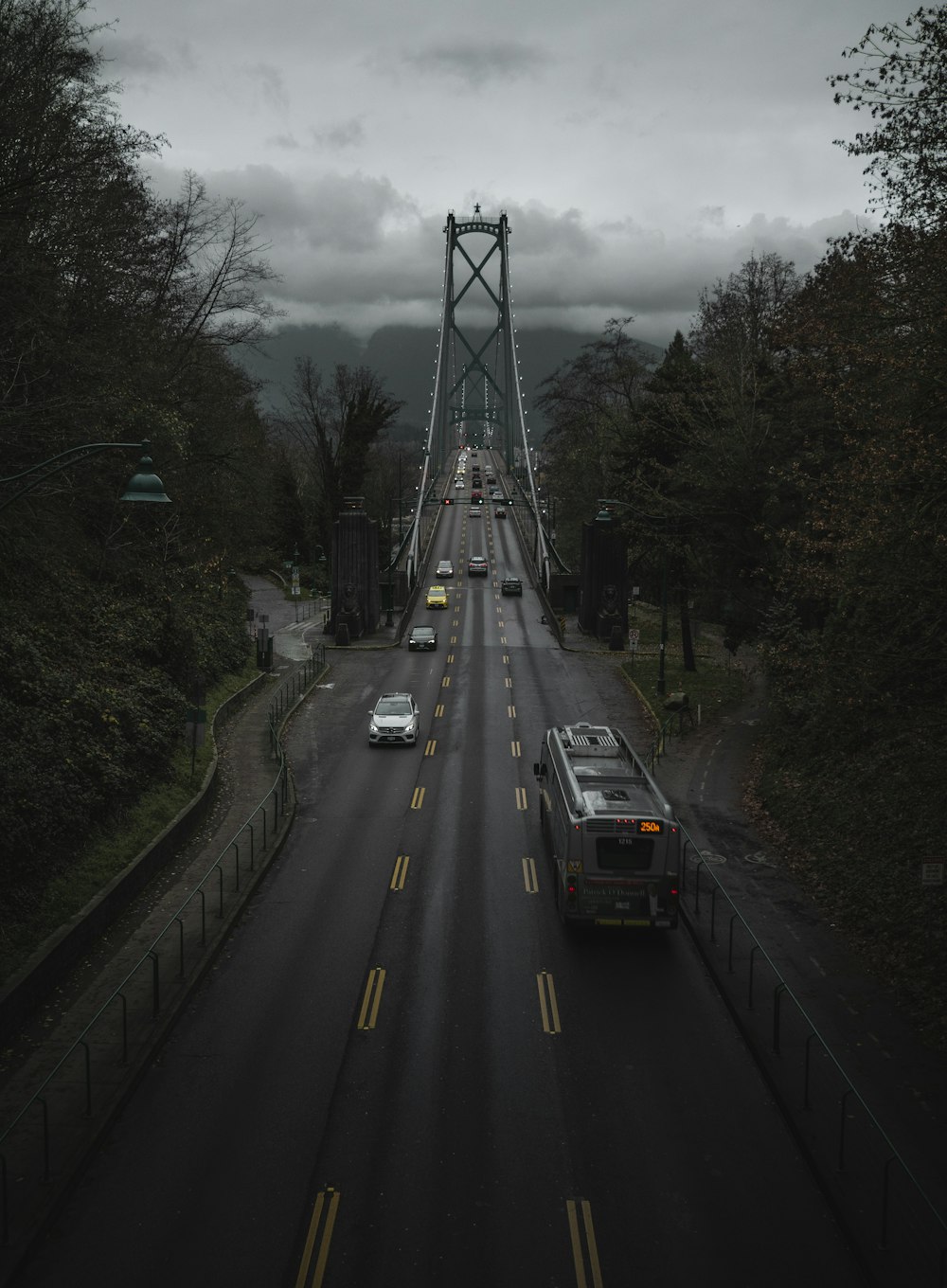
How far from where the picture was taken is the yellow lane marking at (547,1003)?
1449 cm

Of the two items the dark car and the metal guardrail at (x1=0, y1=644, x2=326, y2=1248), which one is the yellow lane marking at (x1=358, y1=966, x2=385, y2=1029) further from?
the dark car

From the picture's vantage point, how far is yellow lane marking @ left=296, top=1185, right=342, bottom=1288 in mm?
9271

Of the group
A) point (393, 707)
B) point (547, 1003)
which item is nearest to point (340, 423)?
point (393, 707)

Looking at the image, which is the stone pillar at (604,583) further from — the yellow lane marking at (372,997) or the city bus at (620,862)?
the yellow lane marking at (372,997)

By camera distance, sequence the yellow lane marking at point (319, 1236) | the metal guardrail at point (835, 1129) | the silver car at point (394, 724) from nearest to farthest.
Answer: the yellow lane marking at point (319, 1236), the metal guardrail at point (835, 1129), the silver car at point (394, 724)

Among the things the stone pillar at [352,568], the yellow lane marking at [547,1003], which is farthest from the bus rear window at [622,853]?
the stone pillar at [352,568]

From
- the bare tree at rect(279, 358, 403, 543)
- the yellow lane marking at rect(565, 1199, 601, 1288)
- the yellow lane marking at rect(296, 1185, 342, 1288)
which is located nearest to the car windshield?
the yellow lane marking at rect(296, 1185, 342, 1288)

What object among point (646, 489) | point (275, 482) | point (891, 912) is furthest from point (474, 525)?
point (891, 912)

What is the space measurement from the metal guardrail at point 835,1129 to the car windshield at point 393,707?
55.3 feet

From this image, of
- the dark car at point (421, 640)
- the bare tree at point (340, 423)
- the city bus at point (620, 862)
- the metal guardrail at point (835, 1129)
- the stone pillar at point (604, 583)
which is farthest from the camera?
the bare tree at point (340, 423)

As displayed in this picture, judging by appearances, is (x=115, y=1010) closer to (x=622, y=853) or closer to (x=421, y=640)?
(x=622, y=853)

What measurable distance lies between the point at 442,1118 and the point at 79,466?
20.4m

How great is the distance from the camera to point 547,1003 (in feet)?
50.1

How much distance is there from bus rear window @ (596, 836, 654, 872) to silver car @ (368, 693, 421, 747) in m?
16.0
